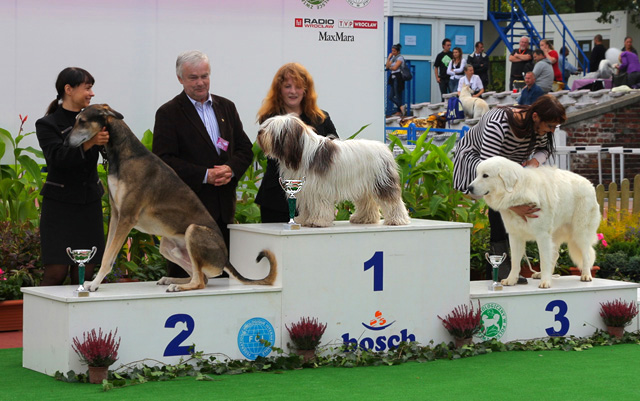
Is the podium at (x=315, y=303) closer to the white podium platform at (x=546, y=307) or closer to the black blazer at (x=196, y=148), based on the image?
the white podium platform at (x=546, y=307)

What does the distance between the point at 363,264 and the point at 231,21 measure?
4337 mm

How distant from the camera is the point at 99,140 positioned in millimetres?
5168

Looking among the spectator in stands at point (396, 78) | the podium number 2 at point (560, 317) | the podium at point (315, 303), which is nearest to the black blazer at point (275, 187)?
the podium at point (315, 303)

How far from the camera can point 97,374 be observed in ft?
16.1

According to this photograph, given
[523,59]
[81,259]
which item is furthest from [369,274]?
[523,59]

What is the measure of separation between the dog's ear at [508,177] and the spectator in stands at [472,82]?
1527 cm

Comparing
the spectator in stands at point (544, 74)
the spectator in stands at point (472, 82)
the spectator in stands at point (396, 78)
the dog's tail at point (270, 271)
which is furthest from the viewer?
the spectator in stands at point (396, 78)

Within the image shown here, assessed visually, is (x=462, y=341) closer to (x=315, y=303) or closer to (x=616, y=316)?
(x=315, y=303)

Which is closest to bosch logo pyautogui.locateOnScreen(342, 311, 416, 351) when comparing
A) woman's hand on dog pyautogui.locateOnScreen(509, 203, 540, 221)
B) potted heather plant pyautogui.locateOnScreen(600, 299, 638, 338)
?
woman's hand on dog pyautogui.locateOnScreen(509, 203, 540, 221)

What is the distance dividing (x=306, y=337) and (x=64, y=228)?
5.23 feet

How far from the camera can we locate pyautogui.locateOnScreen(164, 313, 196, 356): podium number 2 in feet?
17.1

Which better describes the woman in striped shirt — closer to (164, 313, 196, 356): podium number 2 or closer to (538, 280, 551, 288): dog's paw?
(538, 280, 551, 288): dog's paw

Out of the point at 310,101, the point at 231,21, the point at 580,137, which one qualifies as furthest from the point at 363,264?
the point at 580,137

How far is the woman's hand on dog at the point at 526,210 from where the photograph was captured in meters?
6.19
